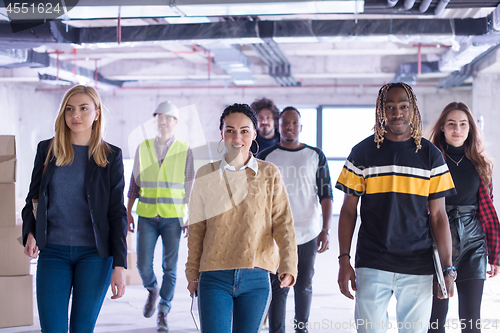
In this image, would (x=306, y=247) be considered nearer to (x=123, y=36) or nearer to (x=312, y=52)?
(x=123, y=36)

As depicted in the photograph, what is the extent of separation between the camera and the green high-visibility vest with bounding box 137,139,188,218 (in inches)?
131

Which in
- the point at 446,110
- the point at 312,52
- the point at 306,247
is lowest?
the point at 306,247

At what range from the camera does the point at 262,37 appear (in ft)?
15.1

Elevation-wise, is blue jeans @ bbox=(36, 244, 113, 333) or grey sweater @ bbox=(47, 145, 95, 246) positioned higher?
grey sweater @ bbox=(47, 145, 95, 246)

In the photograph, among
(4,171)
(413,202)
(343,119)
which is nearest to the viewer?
(413,202)

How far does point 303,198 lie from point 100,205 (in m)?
1.34

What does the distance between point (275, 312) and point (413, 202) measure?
1170mm

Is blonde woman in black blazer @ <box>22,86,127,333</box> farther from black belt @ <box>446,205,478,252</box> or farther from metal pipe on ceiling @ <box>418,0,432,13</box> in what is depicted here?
metal pipe on ceiling @ <box>418,0,432,13</box>

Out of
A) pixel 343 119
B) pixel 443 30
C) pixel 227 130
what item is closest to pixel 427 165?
pixel 227 130

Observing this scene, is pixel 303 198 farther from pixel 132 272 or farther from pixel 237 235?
pixel 132 272

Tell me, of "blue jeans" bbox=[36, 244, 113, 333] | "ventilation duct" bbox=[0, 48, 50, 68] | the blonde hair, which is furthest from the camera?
"ventilation duct" bbox=[0, 48, 50, 68]

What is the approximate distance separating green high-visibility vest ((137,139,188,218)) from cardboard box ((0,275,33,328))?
958 millimetres

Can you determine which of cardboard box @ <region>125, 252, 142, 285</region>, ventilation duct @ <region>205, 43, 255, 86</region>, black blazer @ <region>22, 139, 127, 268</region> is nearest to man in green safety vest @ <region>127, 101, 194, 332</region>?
cardboard box @ <region>125, 252, 142, 285</region>

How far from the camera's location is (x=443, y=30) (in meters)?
4.46
